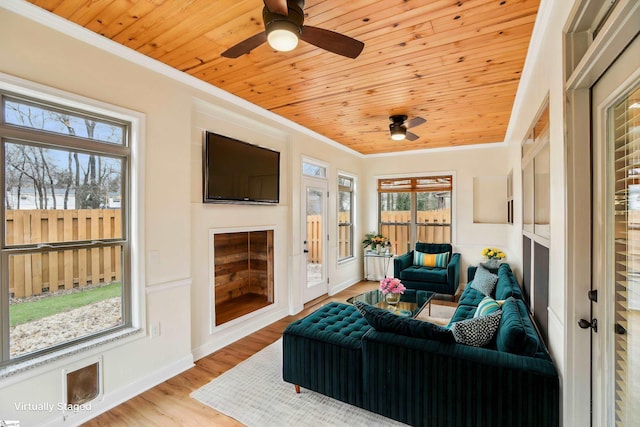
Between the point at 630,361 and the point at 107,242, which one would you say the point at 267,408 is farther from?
the point at 630,361

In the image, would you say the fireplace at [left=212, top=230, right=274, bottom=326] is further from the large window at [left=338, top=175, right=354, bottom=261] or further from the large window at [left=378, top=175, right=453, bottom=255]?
the large window at [left=378, top=175, right=453, bottom=255]

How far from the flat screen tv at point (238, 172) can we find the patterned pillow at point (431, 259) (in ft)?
10.1

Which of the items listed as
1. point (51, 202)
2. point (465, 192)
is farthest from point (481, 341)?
point (465, 192)

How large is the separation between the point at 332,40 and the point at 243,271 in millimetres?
3668

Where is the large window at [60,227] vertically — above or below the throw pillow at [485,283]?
above

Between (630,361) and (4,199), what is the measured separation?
3.27m

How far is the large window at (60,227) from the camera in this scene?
1.86 m

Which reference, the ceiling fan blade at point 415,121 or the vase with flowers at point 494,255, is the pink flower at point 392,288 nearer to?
the ceiling fan blade at point 415,121

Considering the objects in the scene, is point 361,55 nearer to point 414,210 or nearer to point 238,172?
point 238,172

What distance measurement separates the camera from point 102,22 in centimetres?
199

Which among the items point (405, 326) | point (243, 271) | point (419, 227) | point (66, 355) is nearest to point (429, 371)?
point (405, 326)

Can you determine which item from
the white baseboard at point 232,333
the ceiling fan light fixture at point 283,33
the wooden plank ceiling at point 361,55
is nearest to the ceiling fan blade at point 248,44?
the ceiling fan light fixture at point 283,33

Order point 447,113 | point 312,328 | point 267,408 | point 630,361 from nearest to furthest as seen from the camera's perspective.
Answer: point 630,361, point 267,408, point 312,328, point 447,113

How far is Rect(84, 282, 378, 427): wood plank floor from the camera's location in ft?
6.91
